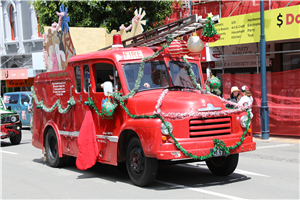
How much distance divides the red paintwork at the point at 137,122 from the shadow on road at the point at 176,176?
0.57 m

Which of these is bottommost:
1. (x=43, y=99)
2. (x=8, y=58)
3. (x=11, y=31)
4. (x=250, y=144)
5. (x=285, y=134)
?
(x=285, y=134)

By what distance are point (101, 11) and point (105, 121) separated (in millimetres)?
11195

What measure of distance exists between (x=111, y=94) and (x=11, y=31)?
28.6 m

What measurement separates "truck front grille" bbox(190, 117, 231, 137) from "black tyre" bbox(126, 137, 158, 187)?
33.6 inches

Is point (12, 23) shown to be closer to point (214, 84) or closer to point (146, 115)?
point (214, 84)

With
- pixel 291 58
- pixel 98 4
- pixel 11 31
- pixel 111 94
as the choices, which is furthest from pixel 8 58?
pixel 111 94

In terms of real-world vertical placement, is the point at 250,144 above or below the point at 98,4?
below

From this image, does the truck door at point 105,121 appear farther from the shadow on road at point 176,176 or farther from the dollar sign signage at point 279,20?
the dollar sign signage at point 279,20

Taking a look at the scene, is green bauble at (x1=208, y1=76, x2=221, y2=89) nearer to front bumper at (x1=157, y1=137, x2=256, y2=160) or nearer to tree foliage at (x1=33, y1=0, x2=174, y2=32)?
front bumper at (x1=157, y1=137, x2=256, y2=160)

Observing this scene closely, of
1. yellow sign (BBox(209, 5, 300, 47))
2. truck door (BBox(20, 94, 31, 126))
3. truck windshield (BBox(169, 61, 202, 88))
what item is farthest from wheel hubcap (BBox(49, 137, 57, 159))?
truck door (BBox(20, 94, 31, 126))

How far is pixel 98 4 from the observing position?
17.6 meters

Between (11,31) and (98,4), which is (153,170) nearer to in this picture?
(98,4)

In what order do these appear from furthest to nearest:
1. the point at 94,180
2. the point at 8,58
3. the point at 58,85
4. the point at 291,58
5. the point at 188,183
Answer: the point at 8,58, the point at 291,58, the point at 58,85, the point at 94,180, the point at 188,183

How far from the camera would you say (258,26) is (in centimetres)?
1516
